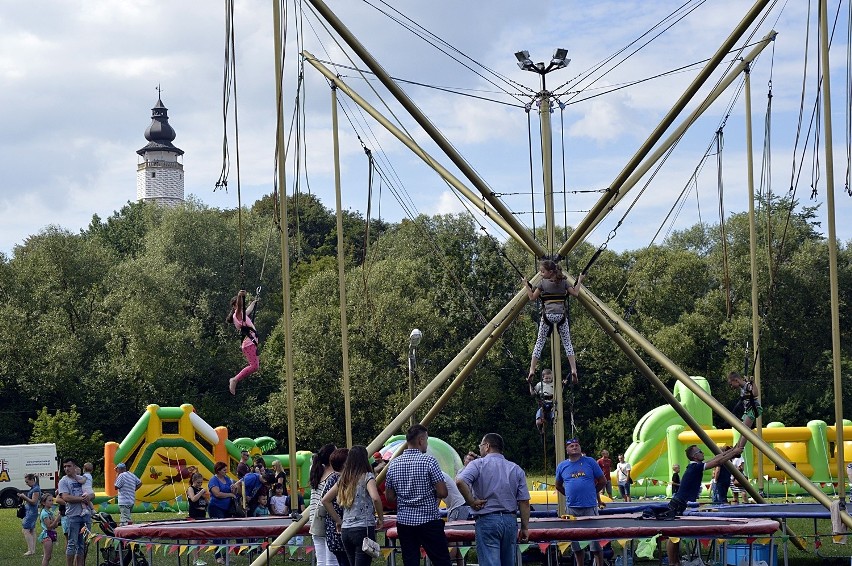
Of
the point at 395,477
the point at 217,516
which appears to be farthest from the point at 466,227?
the point at 395,477

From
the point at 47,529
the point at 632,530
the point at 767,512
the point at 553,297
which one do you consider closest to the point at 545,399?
the point at 553,297

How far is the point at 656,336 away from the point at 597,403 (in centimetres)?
273

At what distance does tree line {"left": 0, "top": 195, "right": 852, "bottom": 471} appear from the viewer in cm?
3656

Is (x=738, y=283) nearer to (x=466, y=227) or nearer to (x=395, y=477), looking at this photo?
(x=466, y=227)

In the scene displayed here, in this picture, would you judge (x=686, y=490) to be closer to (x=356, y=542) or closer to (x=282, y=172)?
(x=356, y=542)

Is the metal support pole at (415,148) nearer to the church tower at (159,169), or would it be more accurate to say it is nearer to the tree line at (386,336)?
the tree line at (386,336)

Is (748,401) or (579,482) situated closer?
(579,482)

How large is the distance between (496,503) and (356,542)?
3.59 ft

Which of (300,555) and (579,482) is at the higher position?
(579,482)

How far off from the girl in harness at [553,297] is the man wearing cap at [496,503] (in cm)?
378

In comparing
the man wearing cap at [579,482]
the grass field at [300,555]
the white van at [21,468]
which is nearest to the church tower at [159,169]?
the white van at [21,468]

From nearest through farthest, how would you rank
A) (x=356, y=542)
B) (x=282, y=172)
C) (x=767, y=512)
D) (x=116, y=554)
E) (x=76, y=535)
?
(x=356, y=542) → (x=282, y=172) → (x=116, y=554) → (x=767, y=512) → (x=76, y=535)

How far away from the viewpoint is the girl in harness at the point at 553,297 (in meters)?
12.7

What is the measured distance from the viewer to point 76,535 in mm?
13141
